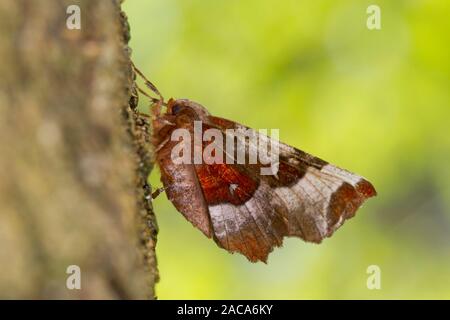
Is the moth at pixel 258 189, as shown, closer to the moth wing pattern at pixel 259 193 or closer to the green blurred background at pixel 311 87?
the moth wing pattern at pixel 259 193

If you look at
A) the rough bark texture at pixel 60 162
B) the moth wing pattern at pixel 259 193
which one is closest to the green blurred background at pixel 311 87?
the moth wing pattern at pixel 259 193

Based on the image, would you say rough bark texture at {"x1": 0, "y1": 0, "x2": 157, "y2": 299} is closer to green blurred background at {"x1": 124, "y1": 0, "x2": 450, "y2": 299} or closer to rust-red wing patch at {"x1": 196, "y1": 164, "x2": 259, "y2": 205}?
rust-red wing patch at {"x1": 196, "y1": 164, "x2": 259, "y2": 205}

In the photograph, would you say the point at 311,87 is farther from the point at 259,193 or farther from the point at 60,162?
the point at 60,162

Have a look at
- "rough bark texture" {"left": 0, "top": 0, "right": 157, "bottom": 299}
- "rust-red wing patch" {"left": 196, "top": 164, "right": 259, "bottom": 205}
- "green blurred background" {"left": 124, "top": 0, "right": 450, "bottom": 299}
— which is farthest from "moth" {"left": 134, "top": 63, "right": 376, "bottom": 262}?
"green blurred background" {"left": 124, "top": 0, "right": 450, "bottom": 299}

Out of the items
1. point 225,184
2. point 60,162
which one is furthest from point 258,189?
point 60,162

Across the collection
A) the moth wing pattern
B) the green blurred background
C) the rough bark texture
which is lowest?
the rough bark texture

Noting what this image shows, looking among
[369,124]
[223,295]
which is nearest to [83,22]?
[223,295]

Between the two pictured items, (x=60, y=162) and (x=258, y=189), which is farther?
(x=258, y=189)
